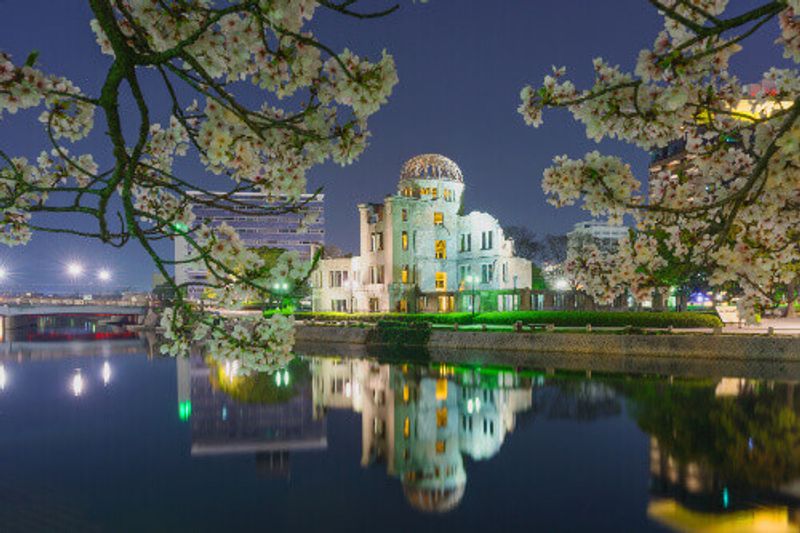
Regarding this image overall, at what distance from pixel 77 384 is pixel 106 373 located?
5555 mm

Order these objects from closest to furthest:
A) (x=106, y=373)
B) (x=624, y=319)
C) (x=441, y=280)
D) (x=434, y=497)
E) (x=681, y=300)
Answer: (x=434, y=497) → (x=624, y=319) → (x=106, y=373) → (x=681, y=300) → (x=441, y=280)

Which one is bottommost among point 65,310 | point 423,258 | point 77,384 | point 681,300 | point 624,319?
point 77,384

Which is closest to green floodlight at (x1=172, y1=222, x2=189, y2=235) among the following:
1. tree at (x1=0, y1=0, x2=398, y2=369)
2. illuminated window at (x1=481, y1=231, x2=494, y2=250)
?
tree at (x1=0, y1=0, x2=398, y2=369)

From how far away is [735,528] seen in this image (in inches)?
537

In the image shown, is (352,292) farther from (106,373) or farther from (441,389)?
(441,389)

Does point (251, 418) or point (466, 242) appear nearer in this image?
point (251, 418)

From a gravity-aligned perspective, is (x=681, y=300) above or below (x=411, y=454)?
above

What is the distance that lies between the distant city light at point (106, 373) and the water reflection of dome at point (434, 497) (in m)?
30.7

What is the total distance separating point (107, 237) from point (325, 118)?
2.14m

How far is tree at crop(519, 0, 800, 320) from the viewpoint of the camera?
5078 mm

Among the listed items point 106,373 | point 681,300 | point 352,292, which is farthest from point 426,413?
point 352,292

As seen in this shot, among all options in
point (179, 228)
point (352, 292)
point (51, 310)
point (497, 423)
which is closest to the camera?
point (179, 228)

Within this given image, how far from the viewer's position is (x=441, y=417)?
27406 mm

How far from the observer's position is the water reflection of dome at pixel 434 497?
16188 millimetres
